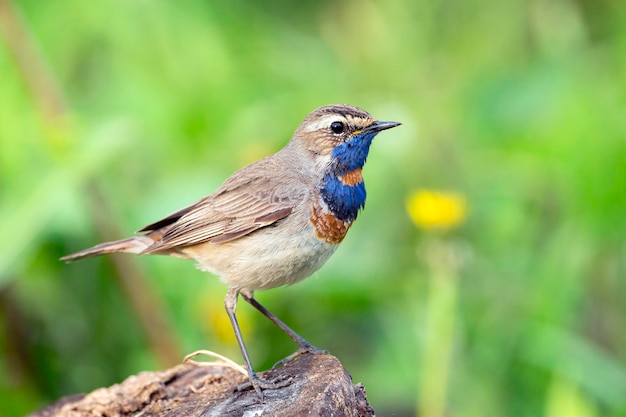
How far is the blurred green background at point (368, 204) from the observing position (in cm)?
728

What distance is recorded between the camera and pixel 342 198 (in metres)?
6.06

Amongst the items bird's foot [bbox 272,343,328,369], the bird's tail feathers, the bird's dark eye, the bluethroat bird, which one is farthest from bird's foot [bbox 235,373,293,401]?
the bird's dark eye

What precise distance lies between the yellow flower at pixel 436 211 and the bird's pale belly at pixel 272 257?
1443 mm

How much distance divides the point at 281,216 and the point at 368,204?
2479mm

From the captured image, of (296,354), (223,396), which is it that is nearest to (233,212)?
(296,354)

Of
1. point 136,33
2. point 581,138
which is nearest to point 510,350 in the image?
point 581,138

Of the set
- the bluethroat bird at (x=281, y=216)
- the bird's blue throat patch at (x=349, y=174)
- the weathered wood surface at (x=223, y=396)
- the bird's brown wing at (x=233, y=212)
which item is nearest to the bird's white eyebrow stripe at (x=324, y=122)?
the bluethroat bird at (x=281, y=216)

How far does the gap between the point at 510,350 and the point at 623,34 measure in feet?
12.0

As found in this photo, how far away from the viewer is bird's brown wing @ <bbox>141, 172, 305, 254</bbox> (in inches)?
236

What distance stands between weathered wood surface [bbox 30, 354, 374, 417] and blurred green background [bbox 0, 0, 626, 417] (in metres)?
1.54

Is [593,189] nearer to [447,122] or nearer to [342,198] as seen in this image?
[447,122]

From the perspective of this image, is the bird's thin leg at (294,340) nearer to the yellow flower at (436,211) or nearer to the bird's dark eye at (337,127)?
the bird's dark eye at (337,127)

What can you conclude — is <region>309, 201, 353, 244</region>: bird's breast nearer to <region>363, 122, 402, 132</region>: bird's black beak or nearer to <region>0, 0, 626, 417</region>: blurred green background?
→ <region>363, 122, 402, 132</region>: bird's black beak

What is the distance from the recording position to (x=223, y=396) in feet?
16.9
